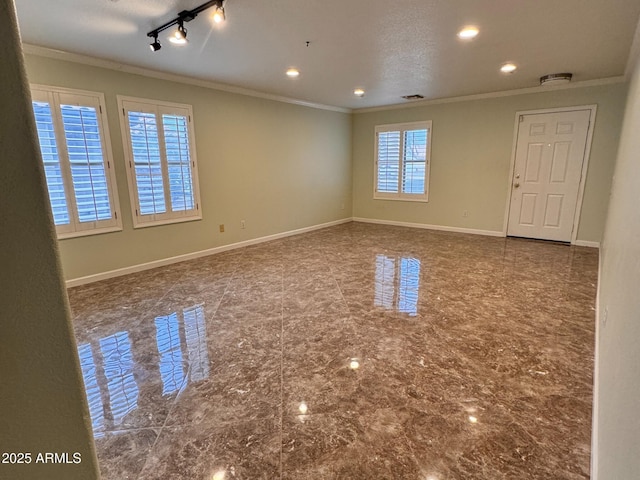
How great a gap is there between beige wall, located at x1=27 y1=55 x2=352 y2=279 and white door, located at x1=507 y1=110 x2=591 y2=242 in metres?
3.47

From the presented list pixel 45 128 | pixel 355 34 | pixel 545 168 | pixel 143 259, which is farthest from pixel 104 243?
pixel 545 168

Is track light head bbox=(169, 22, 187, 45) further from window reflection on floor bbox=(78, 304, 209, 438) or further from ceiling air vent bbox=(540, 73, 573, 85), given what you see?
ceiling air vent bbox=(540, 73, 573, 85)

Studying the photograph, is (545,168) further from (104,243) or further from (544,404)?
(104,243)

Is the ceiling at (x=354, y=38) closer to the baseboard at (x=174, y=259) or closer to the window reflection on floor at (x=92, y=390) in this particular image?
the baseboard at (x=174, y=259)

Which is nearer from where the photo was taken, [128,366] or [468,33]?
[128,366]

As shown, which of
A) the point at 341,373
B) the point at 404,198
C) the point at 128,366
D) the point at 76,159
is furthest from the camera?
the point at 404,198

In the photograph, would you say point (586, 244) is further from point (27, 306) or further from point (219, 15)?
point (27, 306)

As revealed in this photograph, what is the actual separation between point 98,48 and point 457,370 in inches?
174

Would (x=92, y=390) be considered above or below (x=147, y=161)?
below

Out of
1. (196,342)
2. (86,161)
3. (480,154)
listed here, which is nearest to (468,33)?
(480,154)

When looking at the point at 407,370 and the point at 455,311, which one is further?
the point at 455,311

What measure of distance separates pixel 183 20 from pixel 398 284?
3.25m

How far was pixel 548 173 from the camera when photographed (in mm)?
5414

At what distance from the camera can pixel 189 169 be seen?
4.70m
